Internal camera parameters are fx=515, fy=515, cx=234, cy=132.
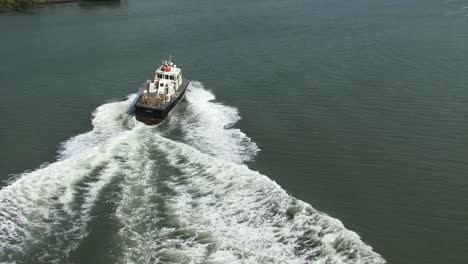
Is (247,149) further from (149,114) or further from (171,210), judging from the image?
(171,210)

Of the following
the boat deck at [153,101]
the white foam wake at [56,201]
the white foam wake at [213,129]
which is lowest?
the white foam wake at [56,201]

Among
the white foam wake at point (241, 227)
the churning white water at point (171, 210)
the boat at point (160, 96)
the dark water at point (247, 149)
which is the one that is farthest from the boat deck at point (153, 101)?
the white foam wake at point (241, 227)

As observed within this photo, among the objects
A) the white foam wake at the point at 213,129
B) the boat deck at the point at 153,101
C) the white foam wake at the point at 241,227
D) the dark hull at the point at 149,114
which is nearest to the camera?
the white foam wake at the point at 241,227

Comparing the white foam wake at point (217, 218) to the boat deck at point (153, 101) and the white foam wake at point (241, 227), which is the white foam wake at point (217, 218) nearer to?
the white foam wake at point (241, 227)

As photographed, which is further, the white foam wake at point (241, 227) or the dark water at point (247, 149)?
the dark water at point (247, 149)

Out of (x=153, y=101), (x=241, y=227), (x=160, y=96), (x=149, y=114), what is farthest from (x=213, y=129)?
(x=241, y=227)

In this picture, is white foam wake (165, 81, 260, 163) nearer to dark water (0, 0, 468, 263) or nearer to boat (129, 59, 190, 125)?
dark water (0, 0, 468, 263)

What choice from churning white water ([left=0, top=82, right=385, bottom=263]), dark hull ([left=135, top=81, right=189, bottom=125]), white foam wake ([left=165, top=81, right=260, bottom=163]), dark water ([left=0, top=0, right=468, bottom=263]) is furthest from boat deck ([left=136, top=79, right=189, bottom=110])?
churning white water ([left=0, top=82, right=385, bottom=263])

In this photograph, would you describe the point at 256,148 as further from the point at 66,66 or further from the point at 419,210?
the point at 66,66
